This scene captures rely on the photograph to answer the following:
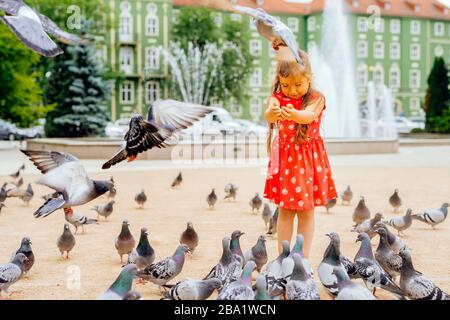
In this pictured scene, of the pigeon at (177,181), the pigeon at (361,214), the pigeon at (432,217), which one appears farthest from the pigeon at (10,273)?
the pigeon at (177,181)

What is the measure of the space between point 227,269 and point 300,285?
Answer: 760 millimetres

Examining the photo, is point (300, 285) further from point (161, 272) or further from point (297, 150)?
point (297, 150)

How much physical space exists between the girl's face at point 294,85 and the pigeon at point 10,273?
232 centimetres

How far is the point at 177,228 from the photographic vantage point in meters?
8.01

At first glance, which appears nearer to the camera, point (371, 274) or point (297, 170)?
point (371, 274)

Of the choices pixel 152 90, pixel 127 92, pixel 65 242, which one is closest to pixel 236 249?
pixel 65 242

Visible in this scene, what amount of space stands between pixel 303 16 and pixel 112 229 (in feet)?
171

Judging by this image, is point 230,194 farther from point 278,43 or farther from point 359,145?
point 359,145

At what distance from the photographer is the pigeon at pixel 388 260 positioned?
5.00 metres

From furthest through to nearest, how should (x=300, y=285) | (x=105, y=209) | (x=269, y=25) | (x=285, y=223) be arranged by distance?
(x=105, y=209) → (x=285, y=223) → (x=300, y=285) → (x=269, y=25)

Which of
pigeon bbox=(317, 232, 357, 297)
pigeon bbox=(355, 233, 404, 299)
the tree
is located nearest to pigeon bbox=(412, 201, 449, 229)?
pigeon bbox=(355, 233, 404, 299)

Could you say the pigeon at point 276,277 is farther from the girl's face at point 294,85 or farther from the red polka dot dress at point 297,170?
the girl's face at point 294,85

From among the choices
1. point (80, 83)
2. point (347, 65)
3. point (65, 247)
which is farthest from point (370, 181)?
point (80, 83)

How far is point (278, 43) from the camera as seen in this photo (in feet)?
15.0
